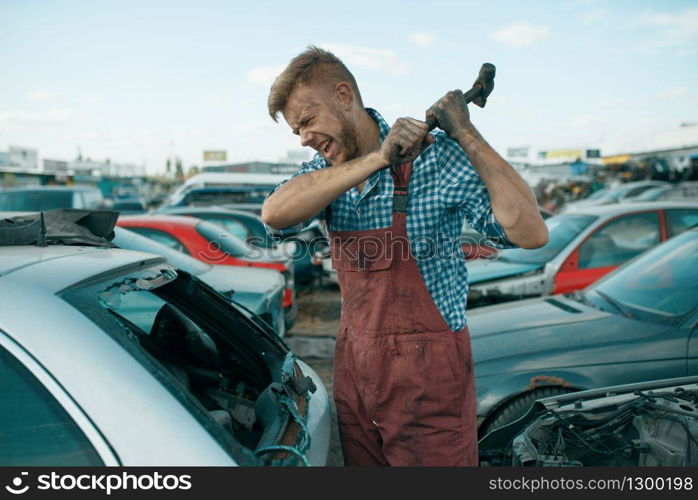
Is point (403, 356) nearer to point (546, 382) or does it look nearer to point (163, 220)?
point (546, 382)

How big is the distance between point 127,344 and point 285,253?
4974 mm

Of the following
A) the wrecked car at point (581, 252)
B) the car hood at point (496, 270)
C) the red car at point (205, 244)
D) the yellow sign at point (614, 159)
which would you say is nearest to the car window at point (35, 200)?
the red car at point (205, 244)

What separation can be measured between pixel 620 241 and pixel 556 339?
2859 mm

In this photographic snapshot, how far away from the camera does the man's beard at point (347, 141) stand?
5.93ft

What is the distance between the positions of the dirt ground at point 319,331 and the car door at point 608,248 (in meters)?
2.42

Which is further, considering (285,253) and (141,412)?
(285,253)

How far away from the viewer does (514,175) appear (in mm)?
1561

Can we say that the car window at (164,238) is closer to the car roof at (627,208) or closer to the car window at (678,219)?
the car roof at (627,208)

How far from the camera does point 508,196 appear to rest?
5.08ft

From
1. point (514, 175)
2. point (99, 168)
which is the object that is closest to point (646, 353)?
point (514, 175)

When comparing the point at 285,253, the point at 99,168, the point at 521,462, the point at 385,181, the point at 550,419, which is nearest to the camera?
the point at 385,181

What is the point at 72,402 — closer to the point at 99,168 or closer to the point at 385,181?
the point at 385,181

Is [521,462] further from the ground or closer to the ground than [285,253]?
closer to the ground

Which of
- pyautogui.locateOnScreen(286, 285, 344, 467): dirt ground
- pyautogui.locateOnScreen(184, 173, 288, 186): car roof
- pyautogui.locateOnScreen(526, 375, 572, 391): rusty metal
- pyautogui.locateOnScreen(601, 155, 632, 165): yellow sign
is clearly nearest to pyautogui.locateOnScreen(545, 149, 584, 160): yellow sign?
pyautogui.locateOnScreen(601, 155, 632, 165): yellow sign
